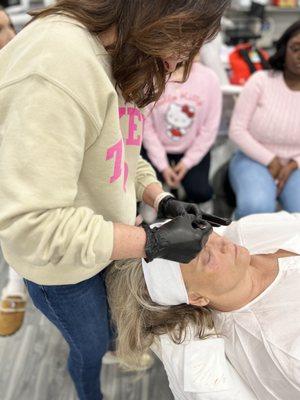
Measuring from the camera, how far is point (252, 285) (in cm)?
127

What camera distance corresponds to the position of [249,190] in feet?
6.67

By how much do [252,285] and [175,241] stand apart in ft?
1.69

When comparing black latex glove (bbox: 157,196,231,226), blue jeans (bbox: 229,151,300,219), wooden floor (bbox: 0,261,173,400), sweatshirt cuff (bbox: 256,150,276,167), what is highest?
black latex glove (bbox: 157,196,231,226)

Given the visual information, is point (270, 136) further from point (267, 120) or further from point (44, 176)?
point (44, 176)

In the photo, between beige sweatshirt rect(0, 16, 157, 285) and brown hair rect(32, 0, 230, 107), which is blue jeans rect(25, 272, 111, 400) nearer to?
beige sweatshirt rect(0, 16, 157, 285)

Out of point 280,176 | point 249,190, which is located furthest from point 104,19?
point 280,176

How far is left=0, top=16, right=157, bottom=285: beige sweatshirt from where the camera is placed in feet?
2.27

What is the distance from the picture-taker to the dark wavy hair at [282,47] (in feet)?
6.36

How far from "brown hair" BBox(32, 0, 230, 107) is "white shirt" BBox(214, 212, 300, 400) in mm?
803

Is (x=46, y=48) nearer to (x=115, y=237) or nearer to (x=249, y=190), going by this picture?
(x=115, y=237)

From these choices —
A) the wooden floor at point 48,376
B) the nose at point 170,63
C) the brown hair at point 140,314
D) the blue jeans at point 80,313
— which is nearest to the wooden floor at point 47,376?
the wooden floor at point 48,376

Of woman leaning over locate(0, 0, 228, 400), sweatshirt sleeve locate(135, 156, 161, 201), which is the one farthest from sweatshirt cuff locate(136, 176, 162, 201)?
woman leaning over locate(0, 0, 228, 400)

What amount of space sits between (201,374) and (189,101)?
1.52 metres

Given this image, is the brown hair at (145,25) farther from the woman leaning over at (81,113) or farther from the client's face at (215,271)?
the client's face at (215,271)
